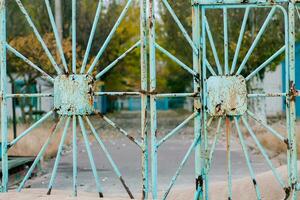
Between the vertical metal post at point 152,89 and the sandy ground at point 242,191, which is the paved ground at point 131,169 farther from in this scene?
the vertical metal post at point 152,89

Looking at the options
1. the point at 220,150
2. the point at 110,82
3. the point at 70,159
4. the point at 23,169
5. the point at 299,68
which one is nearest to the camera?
the point at 23,169

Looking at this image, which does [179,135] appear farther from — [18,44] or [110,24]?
[110,24]

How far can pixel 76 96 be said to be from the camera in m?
8.20

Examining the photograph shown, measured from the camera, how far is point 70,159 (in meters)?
16.6

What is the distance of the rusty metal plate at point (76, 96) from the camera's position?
817 cm

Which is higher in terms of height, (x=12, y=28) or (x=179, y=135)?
(x=12, y=28)

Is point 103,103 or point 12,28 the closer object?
point 12,28

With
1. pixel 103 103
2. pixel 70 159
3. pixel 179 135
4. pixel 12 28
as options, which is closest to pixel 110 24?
pixel 12 28

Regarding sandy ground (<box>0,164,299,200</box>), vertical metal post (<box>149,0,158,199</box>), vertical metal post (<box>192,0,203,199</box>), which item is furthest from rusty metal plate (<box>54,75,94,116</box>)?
vertical metal post (<box>192,0,203,199</box>)

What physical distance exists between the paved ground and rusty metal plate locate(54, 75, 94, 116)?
8.57ft

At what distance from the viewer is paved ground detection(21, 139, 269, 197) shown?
11.9 meters

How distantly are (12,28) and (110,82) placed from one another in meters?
16.5

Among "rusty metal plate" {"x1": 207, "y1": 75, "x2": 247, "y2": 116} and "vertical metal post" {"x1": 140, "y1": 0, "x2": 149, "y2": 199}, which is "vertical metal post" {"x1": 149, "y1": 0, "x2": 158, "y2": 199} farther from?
"rusty metal plate" {"x1": 207, "y1": 75, "x2": 247, "y2": 116}

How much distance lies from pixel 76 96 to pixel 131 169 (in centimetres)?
638
